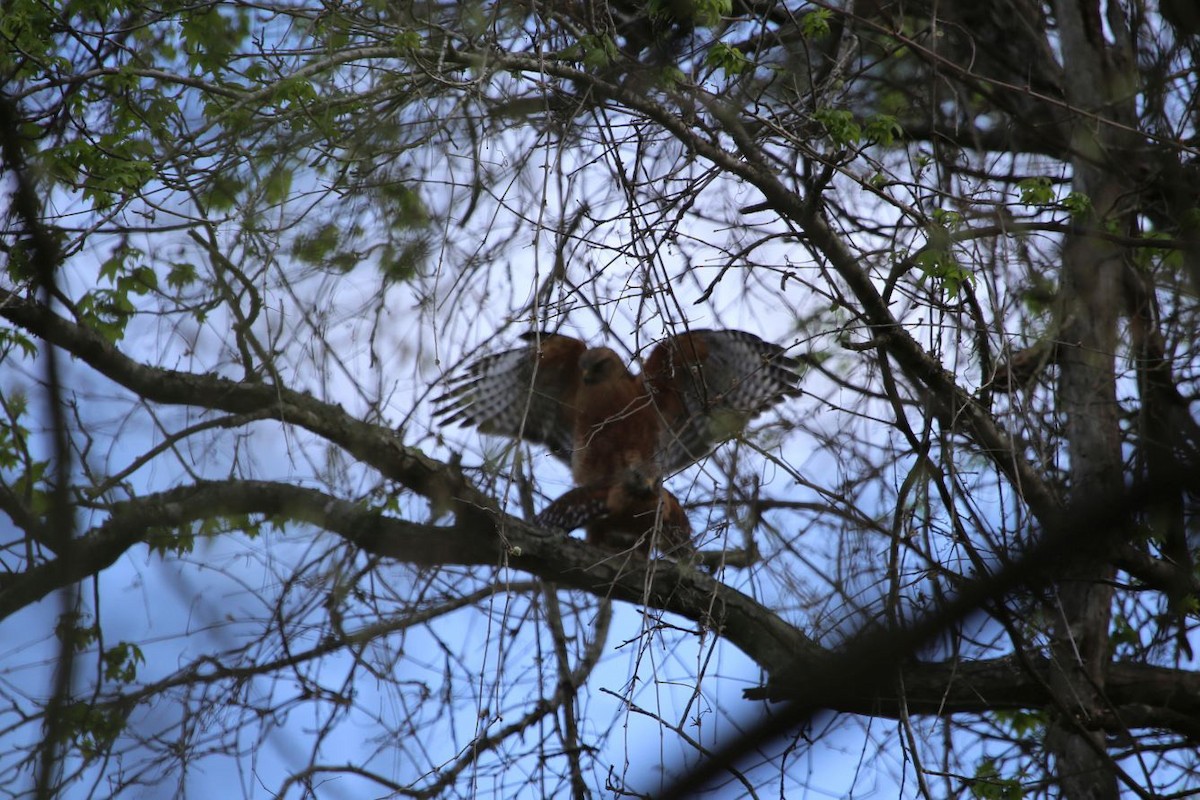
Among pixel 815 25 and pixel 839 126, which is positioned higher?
pixel 815 25

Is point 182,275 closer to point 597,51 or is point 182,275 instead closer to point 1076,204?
point 597,51

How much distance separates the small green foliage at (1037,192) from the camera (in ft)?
11.4

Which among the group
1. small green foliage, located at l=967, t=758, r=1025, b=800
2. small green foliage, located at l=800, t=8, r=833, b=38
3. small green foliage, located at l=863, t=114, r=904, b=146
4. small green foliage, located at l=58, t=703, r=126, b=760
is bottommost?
small green foliage, located at l=967, t=758, r=1025, b=800

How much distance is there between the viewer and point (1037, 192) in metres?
3.47

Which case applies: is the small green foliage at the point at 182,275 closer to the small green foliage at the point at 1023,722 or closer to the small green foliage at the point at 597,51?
the small green foliage at the point at 597,51

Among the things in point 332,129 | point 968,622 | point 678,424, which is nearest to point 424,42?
point 332,129

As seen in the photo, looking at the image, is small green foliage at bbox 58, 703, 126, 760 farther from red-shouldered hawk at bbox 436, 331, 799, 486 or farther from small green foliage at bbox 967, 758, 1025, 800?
small green foliage at bbox 967, 758, 1025, 800

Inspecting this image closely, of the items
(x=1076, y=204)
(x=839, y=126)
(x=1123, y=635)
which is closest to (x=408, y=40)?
(x=839, y=126)

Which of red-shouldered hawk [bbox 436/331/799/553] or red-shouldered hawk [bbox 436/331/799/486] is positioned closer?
red-shouldered hawk [bbox 436/331/799/553]

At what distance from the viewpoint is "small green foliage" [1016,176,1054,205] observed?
347 centimetres

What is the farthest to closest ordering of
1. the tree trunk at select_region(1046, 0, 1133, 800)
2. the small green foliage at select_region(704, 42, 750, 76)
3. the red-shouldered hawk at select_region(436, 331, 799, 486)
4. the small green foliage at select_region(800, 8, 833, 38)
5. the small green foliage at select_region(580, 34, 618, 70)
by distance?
the red-shouldered hawk at select_region(436, 331, 799, 486)
the tree trunk at select_region(1046, 0, 1133, 800)
the small green foliage at select_region(800, 8, 833, 38)
the small green foliage at select_region(704, 42, 750, 76)
the small green foliage at select_region(580, 34, 618, 70)

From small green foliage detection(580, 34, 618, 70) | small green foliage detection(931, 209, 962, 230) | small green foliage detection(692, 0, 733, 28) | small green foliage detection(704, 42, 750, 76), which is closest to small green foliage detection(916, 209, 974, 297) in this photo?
small green foliage detection(931, 209, 962, 230)

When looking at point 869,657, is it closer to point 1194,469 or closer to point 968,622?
point 968,622

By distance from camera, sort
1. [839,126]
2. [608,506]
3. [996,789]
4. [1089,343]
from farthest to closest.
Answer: [608,506]
[1089,343]
[996,789]
[839,126]
